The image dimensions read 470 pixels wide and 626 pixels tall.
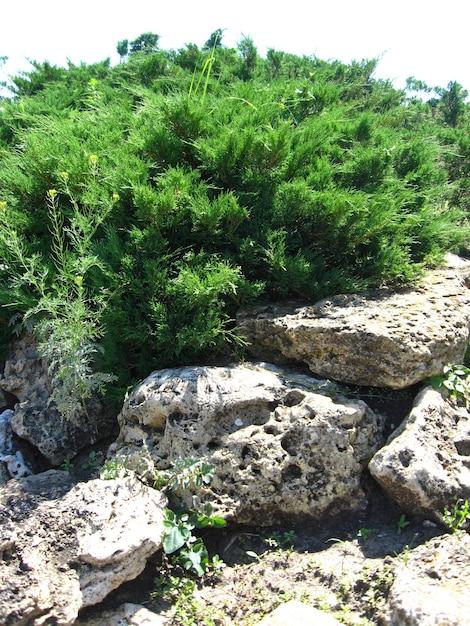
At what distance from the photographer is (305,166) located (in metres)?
5.05

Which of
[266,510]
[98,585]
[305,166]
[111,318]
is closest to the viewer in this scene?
[98,585]

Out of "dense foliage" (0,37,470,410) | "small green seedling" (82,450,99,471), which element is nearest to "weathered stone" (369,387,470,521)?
"dense foliage" (0,37,470,410)

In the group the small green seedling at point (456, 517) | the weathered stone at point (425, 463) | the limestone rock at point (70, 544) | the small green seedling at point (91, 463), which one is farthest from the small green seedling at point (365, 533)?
the small green seedling at point (91, 463)

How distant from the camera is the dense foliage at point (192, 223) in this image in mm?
4129

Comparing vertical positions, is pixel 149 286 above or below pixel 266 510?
above

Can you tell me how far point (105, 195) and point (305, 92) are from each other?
264 cm

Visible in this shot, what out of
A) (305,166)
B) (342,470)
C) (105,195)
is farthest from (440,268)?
(105,195)

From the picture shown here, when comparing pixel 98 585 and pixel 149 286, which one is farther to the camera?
pixel 149 286

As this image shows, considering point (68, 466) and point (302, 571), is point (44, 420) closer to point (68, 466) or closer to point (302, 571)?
point (68, 466)

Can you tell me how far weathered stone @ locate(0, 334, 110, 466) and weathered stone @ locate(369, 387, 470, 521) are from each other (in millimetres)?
2104

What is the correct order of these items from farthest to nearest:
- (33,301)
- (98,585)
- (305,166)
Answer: (305,166) → (33,301) → (98,585)

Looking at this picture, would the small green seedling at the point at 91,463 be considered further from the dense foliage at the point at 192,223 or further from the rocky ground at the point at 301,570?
the rocky ground at the point at 301,570

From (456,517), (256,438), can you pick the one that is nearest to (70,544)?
(256,438)

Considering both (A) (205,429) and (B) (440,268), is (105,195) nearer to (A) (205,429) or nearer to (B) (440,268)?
(A) (205,429)
